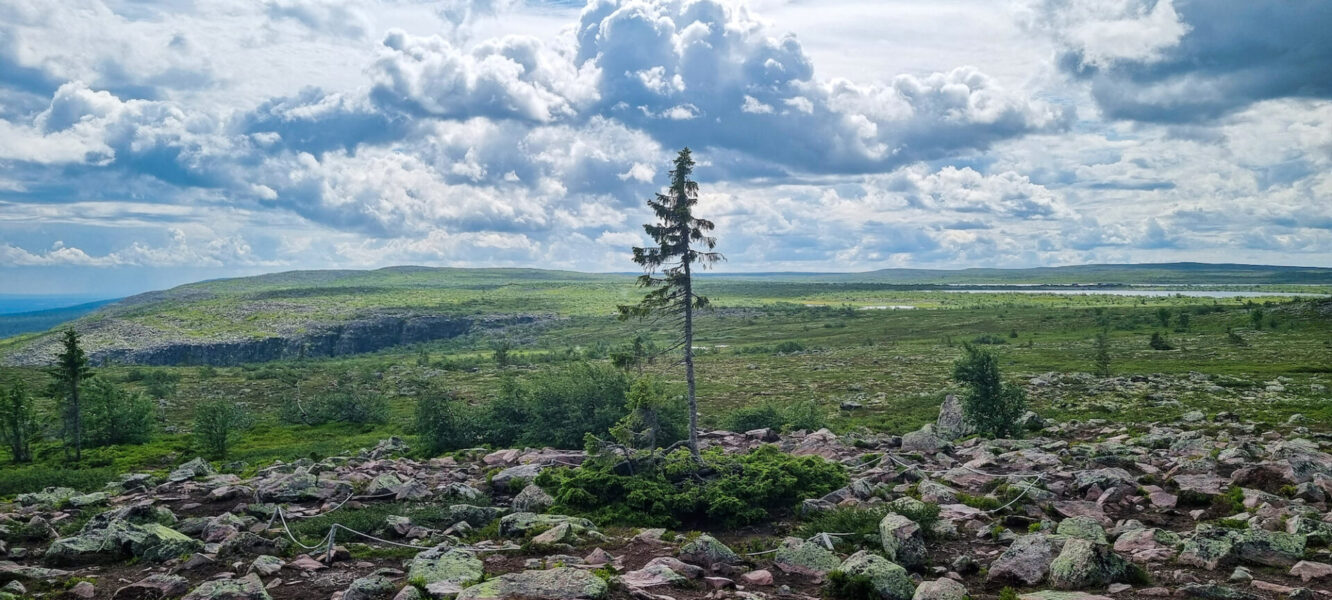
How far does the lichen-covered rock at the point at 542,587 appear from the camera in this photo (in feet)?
46.9

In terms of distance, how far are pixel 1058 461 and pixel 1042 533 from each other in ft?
37.1

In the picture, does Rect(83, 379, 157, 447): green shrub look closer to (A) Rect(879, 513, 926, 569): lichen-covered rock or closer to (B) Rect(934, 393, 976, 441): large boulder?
(B) Rect(934, 393, 976, 441): large boulder

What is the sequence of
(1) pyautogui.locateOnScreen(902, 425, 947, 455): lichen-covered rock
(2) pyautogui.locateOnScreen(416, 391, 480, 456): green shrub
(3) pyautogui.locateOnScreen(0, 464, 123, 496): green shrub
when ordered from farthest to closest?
(2) pyautogui.locateOnScreen(416, 391, 480, 456): green shrub → (3) pyautogui.locateOnScreen(0, 464, 123, 496): green shrub → (1) pyautogui.locateOnScreen(902, 425, 947, 455): lichen-covered rock

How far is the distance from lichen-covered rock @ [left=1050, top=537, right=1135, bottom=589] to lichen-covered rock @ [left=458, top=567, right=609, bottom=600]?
9369 mm

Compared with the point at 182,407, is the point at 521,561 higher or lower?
higher

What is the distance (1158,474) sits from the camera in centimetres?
2431

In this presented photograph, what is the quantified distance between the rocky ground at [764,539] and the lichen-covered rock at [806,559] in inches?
1.9

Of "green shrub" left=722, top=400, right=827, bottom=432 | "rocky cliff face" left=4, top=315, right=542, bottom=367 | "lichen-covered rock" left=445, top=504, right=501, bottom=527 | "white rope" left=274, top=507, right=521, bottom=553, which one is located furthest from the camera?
"rocky cliff face" left=4, top=315, right=542, bottom=367

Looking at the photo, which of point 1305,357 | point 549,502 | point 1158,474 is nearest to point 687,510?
point 549,502

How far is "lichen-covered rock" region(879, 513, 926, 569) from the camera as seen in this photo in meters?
17.0

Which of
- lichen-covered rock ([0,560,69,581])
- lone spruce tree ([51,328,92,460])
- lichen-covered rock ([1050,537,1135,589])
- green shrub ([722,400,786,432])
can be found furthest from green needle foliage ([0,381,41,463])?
lichen-covered rock ([1050,537,1135,589])

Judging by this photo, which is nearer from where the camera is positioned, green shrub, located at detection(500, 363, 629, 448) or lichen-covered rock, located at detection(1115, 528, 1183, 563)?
lichen-covered rock, located at detection(1115, 528, 1183, 563)

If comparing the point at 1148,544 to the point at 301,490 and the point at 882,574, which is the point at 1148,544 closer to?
the point at 882,574

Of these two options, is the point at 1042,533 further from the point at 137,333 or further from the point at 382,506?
the point at 137,333
